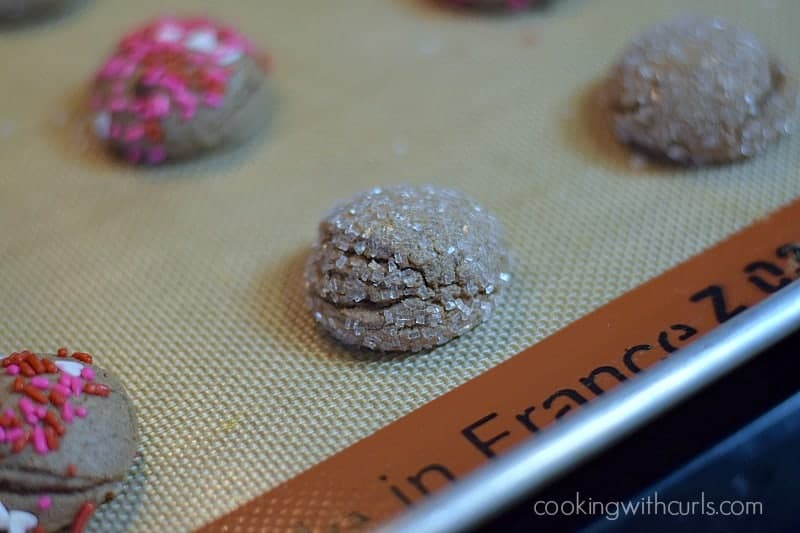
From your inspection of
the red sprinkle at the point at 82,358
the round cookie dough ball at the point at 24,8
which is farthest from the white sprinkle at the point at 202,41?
the red sprinkle at the point at 82,358

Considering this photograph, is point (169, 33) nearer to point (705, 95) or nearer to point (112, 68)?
point (112, 68)

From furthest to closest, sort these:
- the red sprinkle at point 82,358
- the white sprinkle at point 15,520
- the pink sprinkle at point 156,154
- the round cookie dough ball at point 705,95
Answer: the pink sprinkle at point 156,154 → the round cookie dough ball at point 705,95 → the red sprinkle at point 82,358 → the white sprinkle at point 15,520

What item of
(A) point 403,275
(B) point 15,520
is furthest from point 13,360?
(A) point 403,275

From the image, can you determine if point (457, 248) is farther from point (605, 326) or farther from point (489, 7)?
point (489, 7)

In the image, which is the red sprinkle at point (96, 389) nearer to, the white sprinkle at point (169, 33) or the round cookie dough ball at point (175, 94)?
the round cookie dough ball at point (175, 94)

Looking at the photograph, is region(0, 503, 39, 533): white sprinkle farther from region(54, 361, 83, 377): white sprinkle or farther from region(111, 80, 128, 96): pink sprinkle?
region(111, 80, 128, 96): pink sprinkle

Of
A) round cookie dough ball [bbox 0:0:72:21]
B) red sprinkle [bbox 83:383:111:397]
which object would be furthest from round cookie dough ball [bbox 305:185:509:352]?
round cookie dough ball [bbox 0:0:72:21]

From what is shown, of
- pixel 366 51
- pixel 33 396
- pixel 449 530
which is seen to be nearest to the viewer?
pixel 449 530

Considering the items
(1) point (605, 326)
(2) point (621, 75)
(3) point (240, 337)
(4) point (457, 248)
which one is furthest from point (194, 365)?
(2) point (621, 75)
